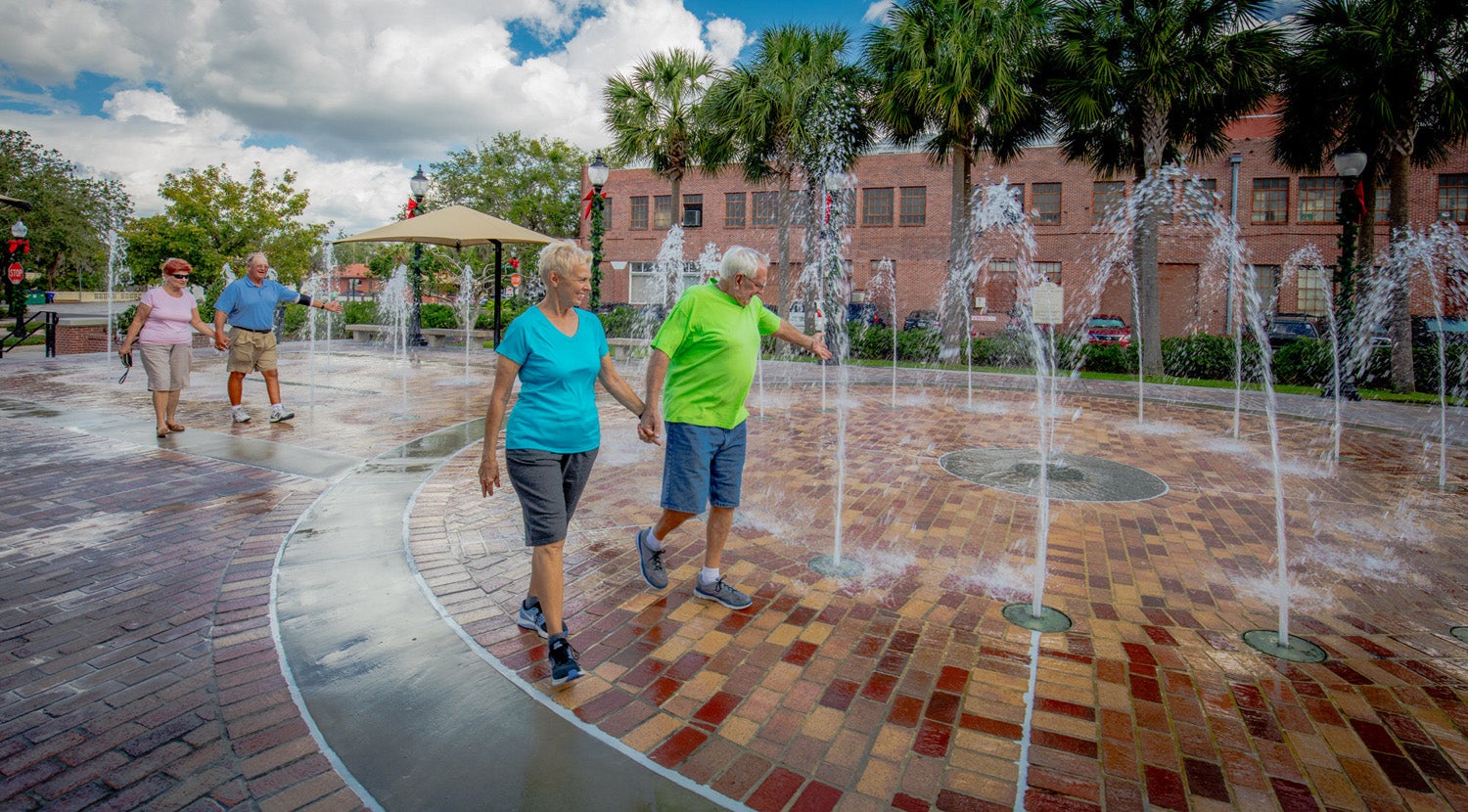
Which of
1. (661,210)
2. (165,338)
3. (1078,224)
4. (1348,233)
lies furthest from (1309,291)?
(165,338)

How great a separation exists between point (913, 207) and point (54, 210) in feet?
148

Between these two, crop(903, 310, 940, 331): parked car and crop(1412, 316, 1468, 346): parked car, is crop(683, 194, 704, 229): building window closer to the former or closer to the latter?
crop(903, 310, 940, 331): parked car

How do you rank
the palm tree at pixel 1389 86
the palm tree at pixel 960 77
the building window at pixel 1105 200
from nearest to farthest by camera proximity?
1. the palm tree at pixel 1389 86
2. the palm tree at pixel 960 77
3. the building window at pixel 1105 200

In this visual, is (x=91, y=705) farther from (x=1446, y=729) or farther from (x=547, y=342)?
(x=1446, y=729)

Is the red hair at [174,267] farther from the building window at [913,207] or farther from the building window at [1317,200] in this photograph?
the building window at [1317,200]

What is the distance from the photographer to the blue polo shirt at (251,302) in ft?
25.8

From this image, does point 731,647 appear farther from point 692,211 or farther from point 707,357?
point 692,211

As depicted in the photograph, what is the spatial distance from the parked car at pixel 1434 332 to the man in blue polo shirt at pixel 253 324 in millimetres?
20662

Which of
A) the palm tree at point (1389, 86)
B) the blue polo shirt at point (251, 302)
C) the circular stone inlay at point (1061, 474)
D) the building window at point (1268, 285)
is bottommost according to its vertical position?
the circular stone inlay at point (1061, 474)

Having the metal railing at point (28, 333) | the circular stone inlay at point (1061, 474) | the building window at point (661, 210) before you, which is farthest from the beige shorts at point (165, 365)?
the building window at point (661, 210)

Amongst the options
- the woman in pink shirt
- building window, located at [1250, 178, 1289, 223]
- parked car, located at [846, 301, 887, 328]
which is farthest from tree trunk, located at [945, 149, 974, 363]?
building window, located at [1250, 178, 1289, 223]

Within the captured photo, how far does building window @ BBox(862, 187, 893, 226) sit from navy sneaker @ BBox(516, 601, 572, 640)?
3139 centimetres

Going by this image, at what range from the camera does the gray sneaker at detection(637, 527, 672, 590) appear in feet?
12.4

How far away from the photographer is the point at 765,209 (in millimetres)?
33781
